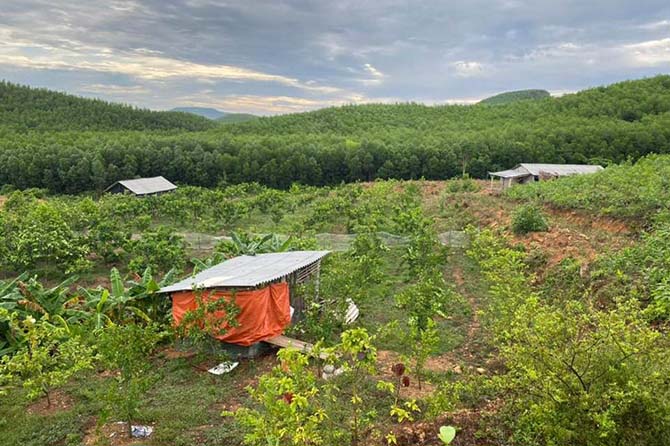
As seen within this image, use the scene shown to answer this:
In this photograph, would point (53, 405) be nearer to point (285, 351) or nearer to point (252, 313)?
point (252, 313)

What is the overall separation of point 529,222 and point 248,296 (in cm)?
1139

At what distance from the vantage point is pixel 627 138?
1842 inches

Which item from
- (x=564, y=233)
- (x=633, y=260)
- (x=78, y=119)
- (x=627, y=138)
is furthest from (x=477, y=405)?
(x=78, y=119)

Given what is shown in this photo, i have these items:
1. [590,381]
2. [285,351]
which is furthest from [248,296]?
[590,381]

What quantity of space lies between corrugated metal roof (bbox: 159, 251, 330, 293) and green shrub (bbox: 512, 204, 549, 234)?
8.50 m

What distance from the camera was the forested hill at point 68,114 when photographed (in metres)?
69.4

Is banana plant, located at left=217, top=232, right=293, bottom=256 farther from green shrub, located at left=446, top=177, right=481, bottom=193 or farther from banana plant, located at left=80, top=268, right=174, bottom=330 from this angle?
green shrub, located at left=446, top=177, right=481, bottom=193

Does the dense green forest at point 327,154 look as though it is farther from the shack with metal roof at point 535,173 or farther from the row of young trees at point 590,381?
the row of young trees at point 590,381

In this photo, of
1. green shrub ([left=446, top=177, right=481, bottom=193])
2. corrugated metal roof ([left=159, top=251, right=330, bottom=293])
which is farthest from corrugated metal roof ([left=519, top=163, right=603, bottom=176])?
corrugated metal roof ([left=159, top=251, right=330, bottom=293])

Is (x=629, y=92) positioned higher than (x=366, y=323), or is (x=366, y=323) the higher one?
(x=629, y=92)

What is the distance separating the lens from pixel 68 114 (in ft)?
249

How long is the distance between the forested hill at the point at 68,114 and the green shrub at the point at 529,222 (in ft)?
237

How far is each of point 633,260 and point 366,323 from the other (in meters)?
6.21

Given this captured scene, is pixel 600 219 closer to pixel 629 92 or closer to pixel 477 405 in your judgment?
pixel 477 405
